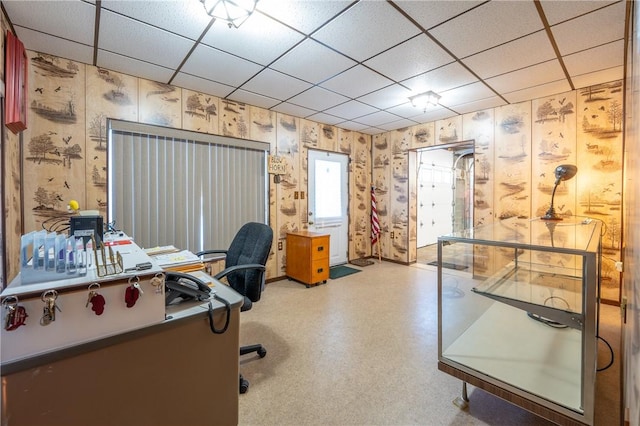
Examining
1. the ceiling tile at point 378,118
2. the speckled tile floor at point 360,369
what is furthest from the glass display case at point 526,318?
the ceiling tile at point 378,118

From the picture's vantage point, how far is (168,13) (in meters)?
1.99

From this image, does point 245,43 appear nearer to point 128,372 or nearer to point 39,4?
point 39,4

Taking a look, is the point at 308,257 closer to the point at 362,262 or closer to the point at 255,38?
the point at 362,262

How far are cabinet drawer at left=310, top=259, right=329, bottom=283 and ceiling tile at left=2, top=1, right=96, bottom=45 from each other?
3.30m

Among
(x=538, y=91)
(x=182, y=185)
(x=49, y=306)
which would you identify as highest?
(x=538, y=91)

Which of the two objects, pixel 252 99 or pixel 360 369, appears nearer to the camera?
pixel 360 369

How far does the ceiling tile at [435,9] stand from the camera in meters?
1.89

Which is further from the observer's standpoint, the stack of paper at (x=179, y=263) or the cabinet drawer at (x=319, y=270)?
the cabinet drawer at (x=319, y=270)

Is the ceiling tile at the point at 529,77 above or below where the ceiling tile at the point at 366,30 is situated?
above

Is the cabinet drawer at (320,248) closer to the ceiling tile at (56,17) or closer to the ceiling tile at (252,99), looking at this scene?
the ceiling tile at (252,99)

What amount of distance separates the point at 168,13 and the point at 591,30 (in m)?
3.24

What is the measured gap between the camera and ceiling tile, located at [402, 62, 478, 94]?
2.86 meters

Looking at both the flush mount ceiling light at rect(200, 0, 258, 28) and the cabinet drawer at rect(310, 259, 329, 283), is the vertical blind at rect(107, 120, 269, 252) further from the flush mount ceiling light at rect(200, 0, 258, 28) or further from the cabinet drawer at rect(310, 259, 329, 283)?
the flush mount ceiling light at rect(200, 0, 258, 28)

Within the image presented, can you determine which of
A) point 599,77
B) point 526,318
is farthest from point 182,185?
point 599,77
